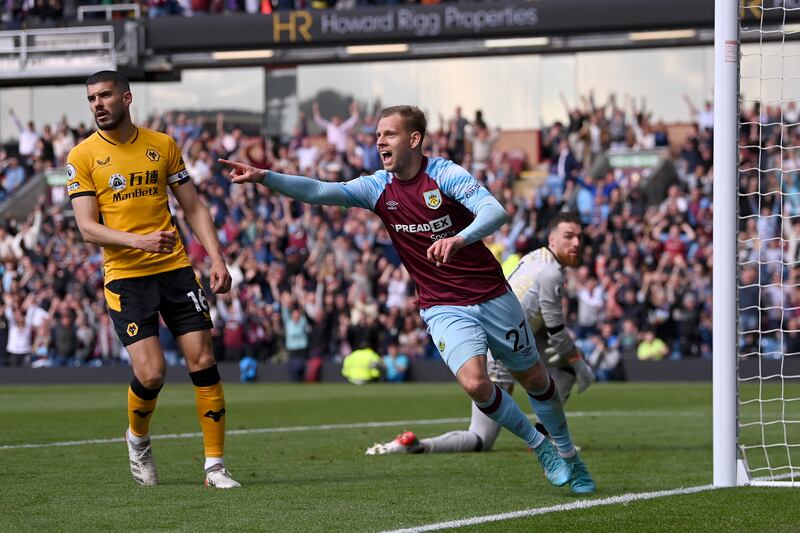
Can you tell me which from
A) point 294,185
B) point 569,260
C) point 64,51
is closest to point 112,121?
point 294,185

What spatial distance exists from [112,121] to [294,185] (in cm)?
133

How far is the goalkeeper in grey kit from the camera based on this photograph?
10.4 meters

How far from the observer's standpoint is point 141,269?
26.7 ft

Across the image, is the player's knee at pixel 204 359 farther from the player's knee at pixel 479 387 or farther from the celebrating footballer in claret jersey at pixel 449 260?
the player's knee at pixel 479 387

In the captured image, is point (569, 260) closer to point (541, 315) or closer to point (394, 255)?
point (541, 315)

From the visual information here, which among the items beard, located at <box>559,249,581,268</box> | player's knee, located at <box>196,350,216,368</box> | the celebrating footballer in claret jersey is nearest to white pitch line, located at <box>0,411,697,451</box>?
player's knee, located at <box>196,350,216,368</box>

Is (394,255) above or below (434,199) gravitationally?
below

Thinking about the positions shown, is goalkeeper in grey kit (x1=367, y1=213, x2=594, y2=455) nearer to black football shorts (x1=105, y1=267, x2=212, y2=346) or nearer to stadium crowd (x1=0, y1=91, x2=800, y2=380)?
black football shorts (x1=105, y1=267, x2=212, y2=346)

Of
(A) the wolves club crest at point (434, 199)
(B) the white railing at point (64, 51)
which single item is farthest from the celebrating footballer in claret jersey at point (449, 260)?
(B) the white railing at point (64, 51)

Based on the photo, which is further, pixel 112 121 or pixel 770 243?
pixel 770 243

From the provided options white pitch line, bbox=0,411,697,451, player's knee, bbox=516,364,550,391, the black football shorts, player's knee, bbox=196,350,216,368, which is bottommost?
white pitch line, bbox=0,411,697,451

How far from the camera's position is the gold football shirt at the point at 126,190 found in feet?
26.5

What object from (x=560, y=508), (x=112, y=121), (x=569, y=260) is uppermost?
(x=112, y=121)

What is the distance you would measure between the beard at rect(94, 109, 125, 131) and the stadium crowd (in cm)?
1599
